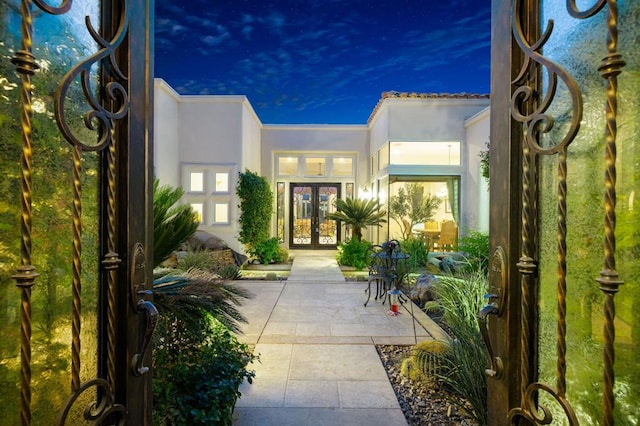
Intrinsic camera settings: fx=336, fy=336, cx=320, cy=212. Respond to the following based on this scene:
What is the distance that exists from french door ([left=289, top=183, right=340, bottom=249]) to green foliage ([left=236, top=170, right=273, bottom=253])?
2.84 meters

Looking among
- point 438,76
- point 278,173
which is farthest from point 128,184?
point 438,76

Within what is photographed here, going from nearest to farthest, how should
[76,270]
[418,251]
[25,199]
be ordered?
[25,199], [76,270], [418,251]

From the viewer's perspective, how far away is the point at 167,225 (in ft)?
7.44

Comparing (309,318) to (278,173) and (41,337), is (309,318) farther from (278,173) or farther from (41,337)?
(278,173)

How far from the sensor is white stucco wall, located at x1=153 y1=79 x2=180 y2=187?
27.4 feet

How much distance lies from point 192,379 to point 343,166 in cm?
1137

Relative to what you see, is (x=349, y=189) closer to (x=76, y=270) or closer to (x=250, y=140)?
(x=250, y=140)

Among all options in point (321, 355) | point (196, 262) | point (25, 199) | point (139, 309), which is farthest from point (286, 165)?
point (25, 199)

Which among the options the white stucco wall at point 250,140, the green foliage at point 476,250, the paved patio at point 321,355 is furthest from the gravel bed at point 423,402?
the white stucco wall at point 250,140

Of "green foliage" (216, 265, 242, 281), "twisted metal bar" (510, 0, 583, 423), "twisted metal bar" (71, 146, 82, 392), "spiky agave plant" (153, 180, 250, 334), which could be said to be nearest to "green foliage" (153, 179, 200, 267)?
"spiky agave plant" (153, 180, 250, 334)

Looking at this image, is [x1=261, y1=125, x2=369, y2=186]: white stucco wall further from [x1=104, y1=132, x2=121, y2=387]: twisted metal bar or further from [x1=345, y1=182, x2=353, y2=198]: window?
[x1=104, y1=132, x2=121, y2=387]: twisted metal bar

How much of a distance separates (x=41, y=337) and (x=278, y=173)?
12.2 metres

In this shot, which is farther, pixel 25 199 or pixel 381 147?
pixel 381 147

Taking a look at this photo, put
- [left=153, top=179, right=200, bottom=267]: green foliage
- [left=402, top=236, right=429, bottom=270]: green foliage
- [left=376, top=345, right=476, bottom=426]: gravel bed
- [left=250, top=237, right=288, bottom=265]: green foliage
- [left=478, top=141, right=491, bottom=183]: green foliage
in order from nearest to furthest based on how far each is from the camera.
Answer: [left=153, top=179, right=200, bottom=267]: green foliage → [left=376, top=345, right=476, bottom=426]: gravel bed → [left=402, top=236, right=429, bottom=270]: green foliage → [left=478, top=141, right=491, bottom=183]: green foliage → [left=250, top=237, right=288, bottom=265]: green foliage
